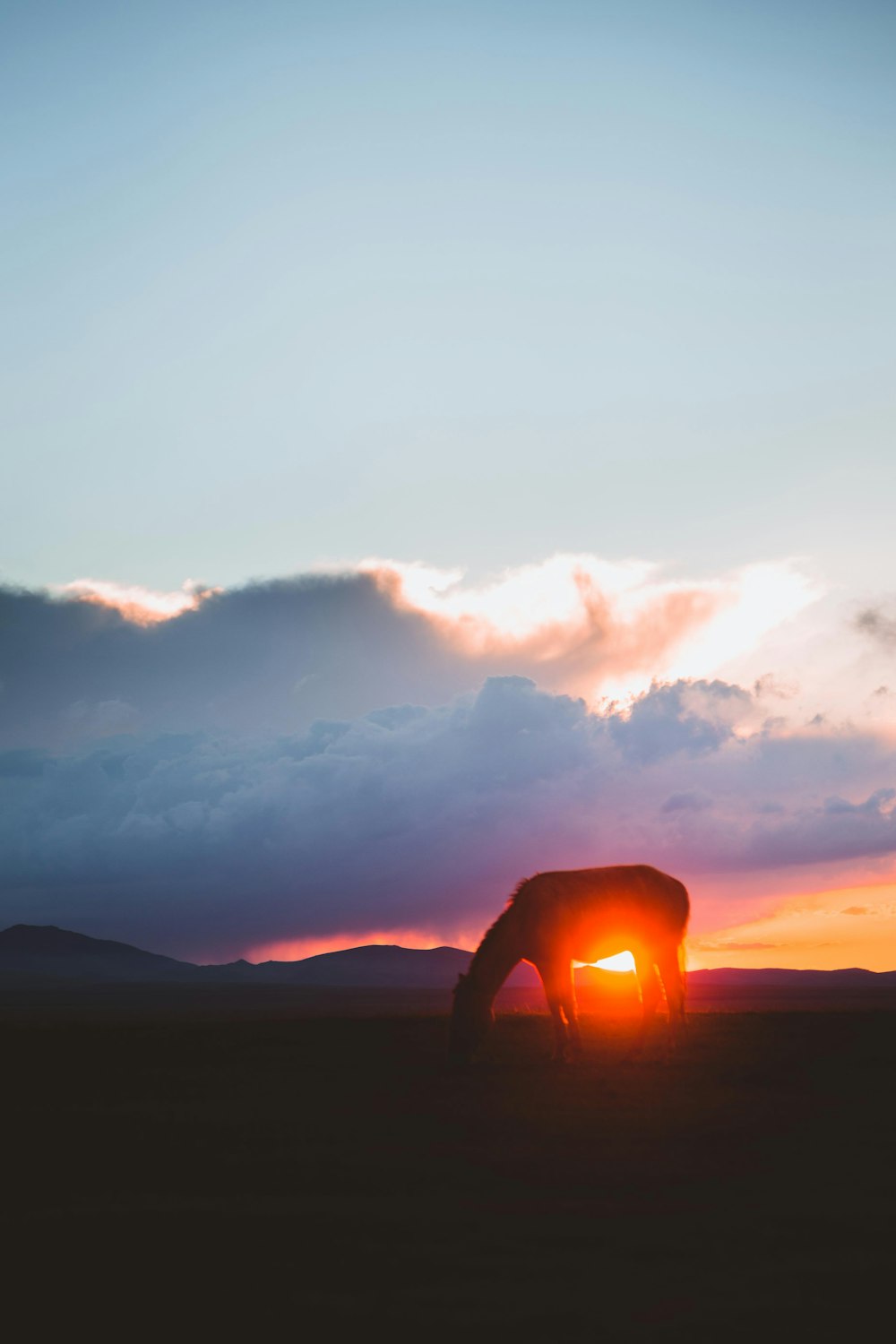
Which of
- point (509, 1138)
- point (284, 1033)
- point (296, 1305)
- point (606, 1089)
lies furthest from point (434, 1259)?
point (284, 1033)

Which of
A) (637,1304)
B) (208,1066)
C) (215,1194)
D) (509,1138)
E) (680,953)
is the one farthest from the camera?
(680,953)

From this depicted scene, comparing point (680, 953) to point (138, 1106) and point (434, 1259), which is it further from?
point (434, 1259)

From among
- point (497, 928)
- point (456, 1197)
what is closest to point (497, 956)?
point (497, 928)

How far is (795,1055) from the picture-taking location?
22375 millimetres

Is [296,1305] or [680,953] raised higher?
[680,953]

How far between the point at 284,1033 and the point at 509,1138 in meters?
12.6

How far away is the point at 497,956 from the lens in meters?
23.8

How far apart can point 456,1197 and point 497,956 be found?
1237cm

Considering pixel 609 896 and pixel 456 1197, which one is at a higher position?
pixel 609 896

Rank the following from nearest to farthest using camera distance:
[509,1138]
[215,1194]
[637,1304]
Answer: [637,1304] → [215,1194] → [509,1138]

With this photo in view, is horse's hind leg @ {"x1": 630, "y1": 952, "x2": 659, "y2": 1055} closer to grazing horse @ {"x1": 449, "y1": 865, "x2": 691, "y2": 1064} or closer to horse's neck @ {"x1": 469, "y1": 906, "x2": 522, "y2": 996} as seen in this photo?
grazing horse @ {"x1": 449, "y1": 865, "x2": 691, "y2": 1064}

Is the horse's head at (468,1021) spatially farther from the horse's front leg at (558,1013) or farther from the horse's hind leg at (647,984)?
the horse's hind leg at (647,984)

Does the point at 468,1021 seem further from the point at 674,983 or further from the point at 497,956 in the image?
the point at 674,983

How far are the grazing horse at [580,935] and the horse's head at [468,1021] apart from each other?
0.02 metres
